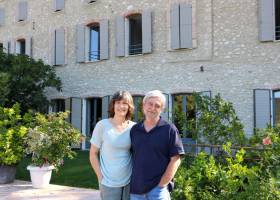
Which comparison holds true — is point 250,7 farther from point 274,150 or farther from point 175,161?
point 175,161

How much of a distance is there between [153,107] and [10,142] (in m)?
6.00

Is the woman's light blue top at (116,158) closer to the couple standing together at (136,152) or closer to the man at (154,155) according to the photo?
the couple standing together at (136,152)

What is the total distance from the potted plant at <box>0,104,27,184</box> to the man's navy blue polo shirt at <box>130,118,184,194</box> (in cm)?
580

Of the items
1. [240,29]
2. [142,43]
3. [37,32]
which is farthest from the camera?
[37,32]

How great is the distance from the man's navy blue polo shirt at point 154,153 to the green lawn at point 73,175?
527cm

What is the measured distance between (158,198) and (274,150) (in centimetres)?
230

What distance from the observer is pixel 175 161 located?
10.3ft

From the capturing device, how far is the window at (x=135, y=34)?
50.5 feet

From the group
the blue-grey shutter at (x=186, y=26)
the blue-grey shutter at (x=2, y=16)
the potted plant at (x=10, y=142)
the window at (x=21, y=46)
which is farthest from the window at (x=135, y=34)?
the blue-grey shutter at (x=2, y=16)

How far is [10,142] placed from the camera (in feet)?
27.8

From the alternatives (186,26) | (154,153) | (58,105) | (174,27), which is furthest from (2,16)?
(154,153)

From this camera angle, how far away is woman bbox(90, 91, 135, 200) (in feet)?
11.0

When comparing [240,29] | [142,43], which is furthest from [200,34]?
[142,43]

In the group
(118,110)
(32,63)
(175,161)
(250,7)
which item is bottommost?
(175,161)
